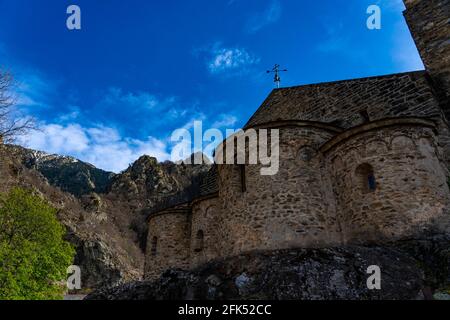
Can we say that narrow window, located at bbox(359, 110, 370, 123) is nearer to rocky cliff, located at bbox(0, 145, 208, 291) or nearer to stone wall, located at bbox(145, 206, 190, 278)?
stone wall, located at bbox(145, 206, 190, 278)

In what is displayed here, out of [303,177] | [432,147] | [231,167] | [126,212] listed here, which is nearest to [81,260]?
[126,212]

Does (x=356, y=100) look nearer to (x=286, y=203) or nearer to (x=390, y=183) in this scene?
(x=390, y=183)

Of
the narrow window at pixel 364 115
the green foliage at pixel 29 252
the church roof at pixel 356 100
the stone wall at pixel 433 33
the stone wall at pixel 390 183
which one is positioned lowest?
the green foliage at pixel 29 252

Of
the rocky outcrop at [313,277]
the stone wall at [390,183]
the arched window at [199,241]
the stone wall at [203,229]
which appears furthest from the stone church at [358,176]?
the arched window at [199,241]

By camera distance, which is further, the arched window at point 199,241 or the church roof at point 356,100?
the arched window at point 199,241

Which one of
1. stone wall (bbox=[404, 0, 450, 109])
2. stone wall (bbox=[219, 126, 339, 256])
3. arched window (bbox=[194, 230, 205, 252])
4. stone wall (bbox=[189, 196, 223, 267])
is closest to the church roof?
stone wall (bbox=[219, 126, 339, 256])

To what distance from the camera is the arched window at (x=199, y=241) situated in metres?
14.7

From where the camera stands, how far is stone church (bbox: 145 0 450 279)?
8.52m

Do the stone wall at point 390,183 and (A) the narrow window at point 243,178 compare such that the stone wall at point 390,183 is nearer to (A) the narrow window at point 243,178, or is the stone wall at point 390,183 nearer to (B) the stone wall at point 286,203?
(B) the stone wall at point 286,203

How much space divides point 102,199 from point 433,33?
5088 centimetres

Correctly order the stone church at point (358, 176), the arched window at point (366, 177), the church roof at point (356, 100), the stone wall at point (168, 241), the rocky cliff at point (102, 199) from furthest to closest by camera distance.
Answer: the rocky cliff at point (102, 199) → the stone wall at point (168, 241) → the church roof at point (356, 100) → the arched window at point (366, 177) → the stone church at point (358, 176)

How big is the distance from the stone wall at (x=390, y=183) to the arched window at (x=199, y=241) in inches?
276

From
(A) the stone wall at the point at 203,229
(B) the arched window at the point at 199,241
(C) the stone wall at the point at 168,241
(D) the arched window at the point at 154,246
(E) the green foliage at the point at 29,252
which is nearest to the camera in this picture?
(E) the green foliage at the point at 29,252

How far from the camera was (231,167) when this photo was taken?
1135 centimetres
